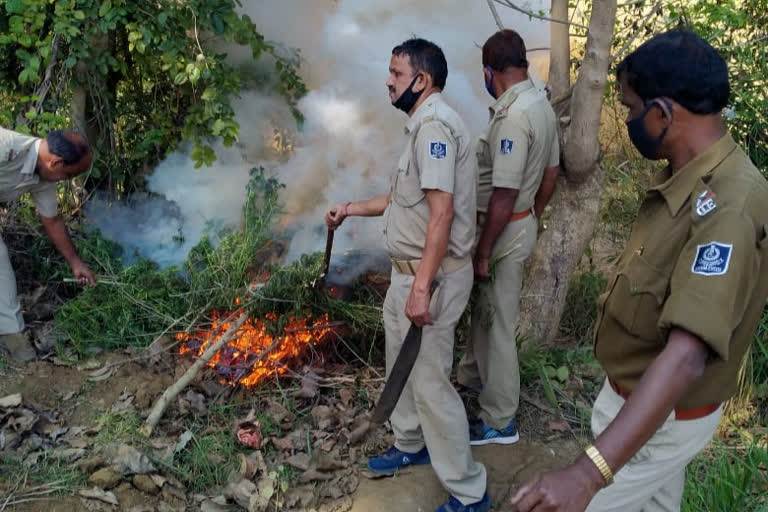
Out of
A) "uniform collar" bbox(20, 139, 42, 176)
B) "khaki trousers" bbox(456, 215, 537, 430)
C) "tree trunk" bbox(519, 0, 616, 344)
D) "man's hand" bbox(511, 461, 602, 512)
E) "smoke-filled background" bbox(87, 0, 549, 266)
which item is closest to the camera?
"man's hand" bbox(511, 461, 602, 512)

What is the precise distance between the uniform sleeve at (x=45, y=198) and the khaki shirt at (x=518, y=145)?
3021 millimetres

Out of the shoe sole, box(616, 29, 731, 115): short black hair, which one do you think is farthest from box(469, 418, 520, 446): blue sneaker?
box(616, 29, 731, 115): short black hair

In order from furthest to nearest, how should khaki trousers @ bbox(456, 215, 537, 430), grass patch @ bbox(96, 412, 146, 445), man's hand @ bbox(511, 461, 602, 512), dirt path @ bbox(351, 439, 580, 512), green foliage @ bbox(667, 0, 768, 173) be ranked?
green foliage @ bbox(667, 0, 768, 173)
khaki trousers @ bbox(456, 215, 537, 430)
grass patch @ bbox(96, 412, 146, 445)
dirt path @ bbox(351, 439, 580, 512)
man's hand @ bbox(511, 461, 602, 512)

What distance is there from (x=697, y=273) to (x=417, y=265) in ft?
5.91

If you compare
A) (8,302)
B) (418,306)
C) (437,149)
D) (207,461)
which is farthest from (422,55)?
(8,302)

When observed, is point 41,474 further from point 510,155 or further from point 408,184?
point 510,155

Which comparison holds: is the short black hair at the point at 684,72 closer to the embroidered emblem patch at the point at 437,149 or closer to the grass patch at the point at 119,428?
the embroidered emblem patch at the point at 437,149

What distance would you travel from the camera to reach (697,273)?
1.79 meters

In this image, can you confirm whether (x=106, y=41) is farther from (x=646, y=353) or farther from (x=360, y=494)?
(x=646, y=353)

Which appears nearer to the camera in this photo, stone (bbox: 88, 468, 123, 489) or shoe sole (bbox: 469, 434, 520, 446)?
stone (bbox: 88, 468, 123, 489)

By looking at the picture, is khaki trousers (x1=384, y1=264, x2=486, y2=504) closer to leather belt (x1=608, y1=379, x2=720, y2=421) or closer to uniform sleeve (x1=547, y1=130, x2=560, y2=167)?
uniform sleeve (x1=547, y1=130, x2=560, y2=167)

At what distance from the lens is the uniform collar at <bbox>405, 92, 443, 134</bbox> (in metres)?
3.35

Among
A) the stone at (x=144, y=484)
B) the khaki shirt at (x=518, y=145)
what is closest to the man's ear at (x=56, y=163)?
the stone at (x=144, y=484)

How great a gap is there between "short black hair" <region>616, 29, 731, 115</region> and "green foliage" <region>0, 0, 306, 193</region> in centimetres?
387
